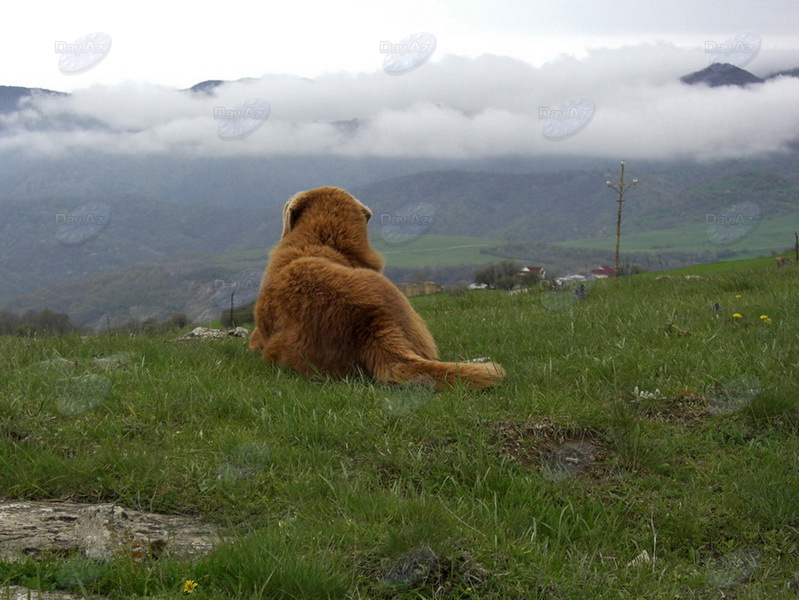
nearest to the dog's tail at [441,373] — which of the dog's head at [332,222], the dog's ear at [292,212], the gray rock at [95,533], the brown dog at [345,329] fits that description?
the brown dog at [345,329]

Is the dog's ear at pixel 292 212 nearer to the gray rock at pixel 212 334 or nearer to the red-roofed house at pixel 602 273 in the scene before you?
the gray rock at pixel 212 334

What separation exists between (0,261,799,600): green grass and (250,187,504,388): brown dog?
0.20 metres

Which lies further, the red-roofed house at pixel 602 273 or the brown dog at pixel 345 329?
the red-roofed house at pixel 602 273

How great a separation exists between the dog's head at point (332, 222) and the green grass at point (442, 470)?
1615 mm

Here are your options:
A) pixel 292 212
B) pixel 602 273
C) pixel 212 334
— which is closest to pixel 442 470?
pixel 292 212

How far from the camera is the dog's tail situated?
540 centimetres

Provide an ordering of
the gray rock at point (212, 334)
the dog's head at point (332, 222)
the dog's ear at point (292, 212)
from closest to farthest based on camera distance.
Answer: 1. the dog's head at point (332, 222)
2. the dog's ear at point (292, 212)
3. the gray rock at point (212, 334)

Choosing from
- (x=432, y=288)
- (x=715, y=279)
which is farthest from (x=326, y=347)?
(x=432, y=288)

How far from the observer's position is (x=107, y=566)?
3.05m

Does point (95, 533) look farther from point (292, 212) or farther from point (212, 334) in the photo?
point (212, 334)

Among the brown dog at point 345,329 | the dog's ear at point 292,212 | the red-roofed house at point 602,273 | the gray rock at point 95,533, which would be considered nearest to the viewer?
the gray rock at point 95,533

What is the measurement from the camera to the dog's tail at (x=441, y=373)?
5398mm

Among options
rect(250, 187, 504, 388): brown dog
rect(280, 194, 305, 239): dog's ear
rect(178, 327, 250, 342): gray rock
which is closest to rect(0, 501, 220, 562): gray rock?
rect(250, 187, 504, 388): brown dog

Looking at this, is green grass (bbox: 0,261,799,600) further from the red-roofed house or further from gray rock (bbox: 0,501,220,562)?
the red-roofed house
